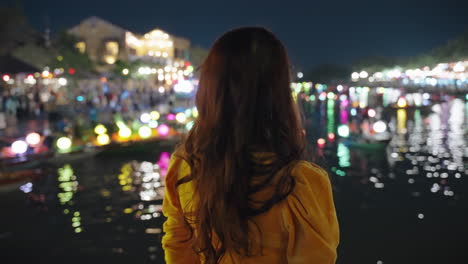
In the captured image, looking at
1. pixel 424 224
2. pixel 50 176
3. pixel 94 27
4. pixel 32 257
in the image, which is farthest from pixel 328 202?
pixel 94 27

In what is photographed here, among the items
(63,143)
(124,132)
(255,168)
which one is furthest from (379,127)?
(255,168)

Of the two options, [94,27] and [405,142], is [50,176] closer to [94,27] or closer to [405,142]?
[405,142]

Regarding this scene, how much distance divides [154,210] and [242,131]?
8889 mm

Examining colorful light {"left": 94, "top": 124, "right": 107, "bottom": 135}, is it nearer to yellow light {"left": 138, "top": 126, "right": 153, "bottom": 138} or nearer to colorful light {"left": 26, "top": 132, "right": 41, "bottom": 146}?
yellow light {"left": 138, "top": 126, "right": 153, "bottom": 138}

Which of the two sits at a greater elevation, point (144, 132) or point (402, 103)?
point (402, 103)

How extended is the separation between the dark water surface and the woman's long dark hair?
8.17 ft

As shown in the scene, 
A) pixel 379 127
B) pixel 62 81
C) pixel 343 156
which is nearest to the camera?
pixel 343 156

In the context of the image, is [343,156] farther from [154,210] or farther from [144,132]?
[154,210]

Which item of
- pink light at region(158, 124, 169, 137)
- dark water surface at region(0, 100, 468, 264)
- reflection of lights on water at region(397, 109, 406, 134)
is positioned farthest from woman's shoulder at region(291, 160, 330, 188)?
reflection of lights on water at region(397, 109, 406, 134)

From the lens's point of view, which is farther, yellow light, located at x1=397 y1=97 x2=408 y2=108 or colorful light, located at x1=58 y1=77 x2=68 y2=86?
yellow light, located at x1=397 y1=97 x2=408 y2=108

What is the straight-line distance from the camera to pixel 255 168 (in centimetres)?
175

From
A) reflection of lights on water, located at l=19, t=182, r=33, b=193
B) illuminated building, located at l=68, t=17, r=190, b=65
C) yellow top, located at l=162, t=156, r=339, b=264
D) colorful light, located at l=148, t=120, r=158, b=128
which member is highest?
illuminated building, located at l=68, t=17, r=190, b=65

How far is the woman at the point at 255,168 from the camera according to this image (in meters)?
1.68

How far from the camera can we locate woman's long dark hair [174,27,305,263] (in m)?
1.74
